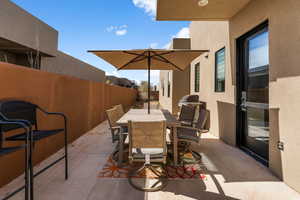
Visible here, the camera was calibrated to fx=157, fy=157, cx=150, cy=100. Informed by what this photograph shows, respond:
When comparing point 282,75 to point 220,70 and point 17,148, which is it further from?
point 17,148

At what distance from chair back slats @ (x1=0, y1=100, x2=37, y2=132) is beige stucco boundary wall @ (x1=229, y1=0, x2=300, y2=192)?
11.9 feet

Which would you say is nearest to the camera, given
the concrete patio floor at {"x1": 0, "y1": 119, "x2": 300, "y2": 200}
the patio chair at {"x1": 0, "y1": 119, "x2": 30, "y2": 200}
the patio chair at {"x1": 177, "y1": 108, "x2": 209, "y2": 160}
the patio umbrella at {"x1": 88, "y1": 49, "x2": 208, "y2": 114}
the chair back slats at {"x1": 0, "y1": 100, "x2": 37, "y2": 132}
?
the patio chair at {"x1": 0, "y1": 119, "x2": 30, "y2": 200}

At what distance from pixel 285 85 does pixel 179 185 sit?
2.09m

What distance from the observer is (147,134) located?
2.08m

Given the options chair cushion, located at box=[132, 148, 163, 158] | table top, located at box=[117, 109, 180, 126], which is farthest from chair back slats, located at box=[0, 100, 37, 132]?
chair cushion, located at box=[132, 148, 163, 158]

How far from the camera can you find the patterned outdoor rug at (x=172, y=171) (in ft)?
7.91

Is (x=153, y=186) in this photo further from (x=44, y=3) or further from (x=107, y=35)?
(x=107, y=35)

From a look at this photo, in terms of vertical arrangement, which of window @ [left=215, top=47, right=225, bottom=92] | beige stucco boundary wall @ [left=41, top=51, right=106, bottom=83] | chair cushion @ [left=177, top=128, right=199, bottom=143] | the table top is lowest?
chair cushion @ [left=177, top=128, right=199, bottom=143]

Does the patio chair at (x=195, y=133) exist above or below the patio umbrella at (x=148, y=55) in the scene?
below

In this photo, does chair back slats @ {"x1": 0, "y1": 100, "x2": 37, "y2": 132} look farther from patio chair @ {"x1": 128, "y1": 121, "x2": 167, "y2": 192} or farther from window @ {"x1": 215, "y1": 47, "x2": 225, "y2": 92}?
window @ {"x1": 215, "y1": 47, "x2": 225, "y2": 92}

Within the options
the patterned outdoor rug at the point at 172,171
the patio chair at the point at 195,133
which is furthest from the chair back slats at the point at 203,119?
the patterned outdoor rug at the point at 172,171

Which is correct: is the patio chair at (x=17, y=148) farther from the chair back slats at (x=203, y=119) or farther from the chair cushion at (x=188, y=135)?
the chair back slats at (x=203, y=119)

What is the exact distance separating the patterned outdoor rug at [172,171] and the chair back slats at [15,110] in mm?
1322

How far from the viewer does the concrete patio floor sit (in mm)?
1955
